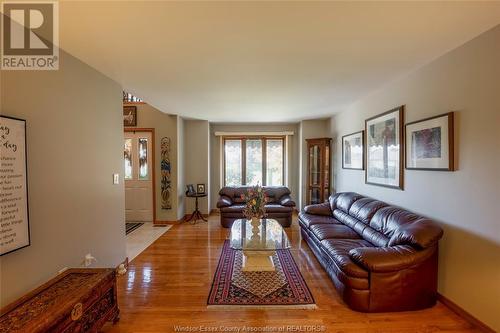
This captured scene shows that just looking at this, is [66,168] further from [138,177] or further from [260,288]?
[138,177]

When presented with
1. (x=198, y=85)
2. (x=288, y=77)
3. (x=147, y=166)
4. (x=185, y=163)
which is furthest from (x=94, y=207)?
(x=185, y=163)

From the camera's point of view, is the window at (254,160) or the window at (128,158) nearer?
the window at (128,158)

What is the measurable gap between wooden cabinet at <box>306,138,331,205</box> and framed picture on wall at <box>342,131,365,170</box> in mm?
569

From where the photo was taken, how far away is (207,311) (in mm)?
2275

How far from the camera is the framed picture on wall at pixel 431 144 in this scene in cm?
234

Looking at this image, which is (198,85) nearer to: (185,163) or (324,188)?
(185,163)

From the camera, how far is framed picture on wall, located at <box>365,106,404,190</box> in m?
3.08

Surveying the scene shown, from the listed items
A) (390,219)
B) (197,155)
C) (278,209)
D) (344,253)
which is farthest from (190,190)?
(390,219)

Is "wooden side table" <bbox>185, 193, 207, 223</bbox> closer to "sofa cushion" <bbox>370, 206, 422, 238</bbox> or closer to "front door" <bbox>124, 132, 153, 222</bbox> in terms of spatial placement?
"front door" <bbox>124, 132, 153, 222</bbox>

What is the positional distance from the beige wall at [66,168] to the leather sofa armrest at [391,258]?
8.92 feet

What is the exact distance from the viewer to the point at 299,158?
21.5 ft

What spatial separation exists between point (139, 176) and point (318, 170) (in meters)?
4.26

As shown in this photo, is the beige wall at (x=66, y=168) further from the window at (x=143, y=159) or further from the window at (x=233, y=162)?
the window at (x=233, y=162)

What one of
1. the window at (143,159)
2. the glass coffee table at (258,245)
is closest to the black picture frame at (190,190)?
the window at (143,159)
